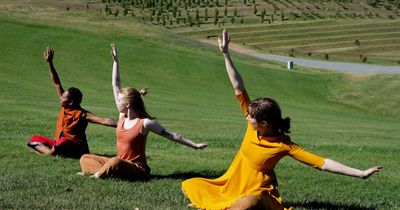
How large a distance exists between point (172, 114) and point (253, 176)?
14.2 m

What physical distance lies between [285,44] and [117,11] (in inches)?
638

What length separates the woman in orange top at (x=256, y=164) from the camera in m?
7.30

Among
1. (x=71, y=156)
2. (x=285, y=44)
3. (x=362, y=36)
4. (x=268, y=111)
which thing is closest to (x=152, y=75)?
(x=71, y=156)

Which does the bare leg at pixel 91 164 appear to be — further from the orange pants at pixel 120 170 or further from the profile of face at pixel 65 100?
the profile of face at pixel 65 100

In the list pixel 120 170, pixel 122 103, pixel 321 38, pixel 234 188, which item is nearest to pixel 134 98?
pixel 122 103

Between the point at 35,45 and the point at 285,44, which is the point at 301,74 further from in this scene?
the point at 285,44

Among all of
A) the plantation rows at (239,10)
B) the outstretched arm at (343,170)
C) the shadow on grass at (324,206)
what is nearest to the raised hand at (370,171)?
the outstretched arm at (343,170)

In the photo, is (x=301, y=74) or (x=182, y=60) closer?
(x=182, y=60)

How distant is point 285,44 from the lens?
210ft

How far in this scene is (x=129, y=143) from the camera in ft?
31.5

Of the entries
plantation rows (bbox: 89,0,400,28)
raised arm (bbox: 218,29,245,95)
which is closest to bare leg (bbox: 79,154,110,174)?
raised arm (bbox: 218,29,245,95)

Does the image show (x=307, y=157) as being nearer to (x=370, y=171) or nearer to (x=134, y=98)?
(x=370, y=171)

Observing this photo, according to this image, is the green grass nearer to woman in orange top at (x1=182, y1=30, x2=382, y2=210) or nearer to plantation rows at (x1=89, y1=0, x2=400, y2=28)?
woman in orange top at (x1=182, y1=30, x2=382, y2=210)

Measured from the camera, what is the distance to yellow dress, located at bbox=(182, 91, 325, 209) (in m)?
7.39
